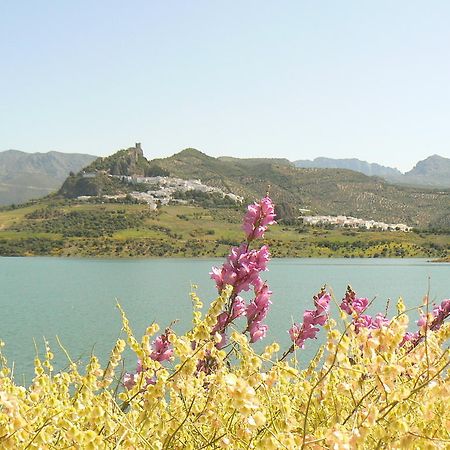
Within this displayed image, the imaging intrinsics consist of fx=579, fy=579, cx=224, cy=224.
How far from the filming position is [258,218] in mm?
5129

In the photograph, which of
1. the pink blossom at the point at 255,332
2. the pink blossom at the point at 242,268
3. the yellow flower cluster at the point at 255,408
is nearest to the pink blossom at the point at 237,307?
the pink blossom at the point at 242,268

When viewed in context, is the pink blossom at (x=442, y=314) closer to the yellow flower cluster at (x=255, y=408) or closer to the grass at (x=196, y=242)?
the yellow flower cluster at (x=255, y=408)

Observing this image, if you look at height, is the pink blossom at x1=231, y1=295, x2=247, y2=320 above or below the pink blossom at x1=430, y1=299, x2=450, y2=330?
above

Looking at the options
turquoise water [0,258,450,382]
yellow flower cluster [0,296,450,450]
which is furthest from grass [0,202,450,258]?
yellow flower cluster [0,296,450,450]

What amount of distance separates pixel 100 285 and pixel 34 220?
12548 cm

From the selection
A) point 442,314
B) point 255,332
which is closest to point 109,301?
point 442,314

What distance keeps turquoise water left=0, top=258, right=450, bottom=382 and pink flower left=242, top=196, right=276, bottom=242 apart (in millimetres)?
6407

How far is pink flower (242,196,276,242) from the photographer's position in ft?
16.7

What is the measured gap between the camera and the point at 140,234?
17038 cm

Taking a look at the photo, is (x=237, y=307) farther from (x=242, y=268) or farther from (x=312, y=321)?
(x=312, y=321)

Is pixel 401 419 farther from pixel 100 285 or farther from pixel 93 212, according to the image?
pixel 93 212

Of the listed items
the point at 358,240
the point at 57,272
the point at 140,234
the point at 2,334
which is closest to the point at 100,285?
the point at 57,272

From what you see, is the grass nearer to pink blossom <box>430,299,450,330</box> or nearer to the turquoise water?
the turquoise water

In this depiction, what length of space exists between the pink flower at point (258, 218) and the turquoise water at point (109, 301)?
641 cm
